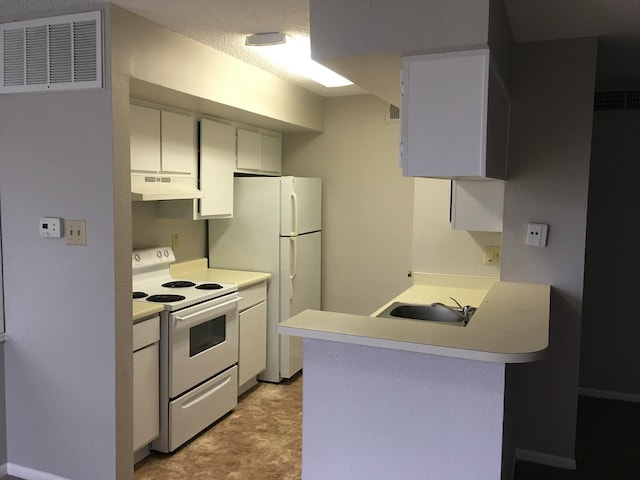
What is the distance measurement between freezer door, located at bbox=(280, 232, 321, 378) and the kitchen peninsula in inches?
80.8

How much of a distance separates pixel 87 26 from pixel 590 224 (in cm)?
369

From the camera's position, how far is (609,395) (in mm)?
4133

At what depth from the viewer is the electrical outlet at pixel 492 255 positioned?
353 centimetres

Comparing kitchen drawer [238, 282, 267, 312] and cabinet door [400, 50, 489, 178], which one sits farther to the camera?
kitchen drawer [238, 282, 267, 312]

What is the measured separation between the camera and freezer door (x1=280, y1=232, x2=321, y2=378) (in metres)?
4.26

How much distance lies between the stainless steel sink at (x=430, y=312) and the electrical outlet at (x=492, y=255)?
2.18 feet

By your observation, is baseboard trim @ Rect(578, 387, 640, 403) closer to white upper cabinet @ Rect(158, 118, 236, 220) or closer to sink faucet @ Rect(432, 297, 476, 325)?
sink faucet @ Rect(432, 297, 476, 325)

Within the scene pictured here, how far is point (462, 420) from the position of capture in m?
1.87

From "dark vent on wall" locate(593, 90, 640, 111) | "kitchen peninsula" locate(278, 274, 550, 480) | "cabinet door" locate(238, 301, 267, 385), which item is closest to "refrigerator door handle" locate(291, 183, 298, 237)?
"cabinet door" locate(238, 301, 267, 385)

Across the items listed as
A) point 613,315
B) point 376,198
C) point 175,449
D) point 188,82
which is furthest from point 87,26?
point 613,315

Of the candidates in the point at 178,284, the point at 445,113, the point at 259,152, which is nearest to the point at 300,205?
the point at 259,152

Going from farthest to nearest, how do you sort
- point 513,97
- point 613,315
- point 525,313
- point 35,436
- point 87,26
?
point 613,315, point 513,97, point 35,436, point 87,26, point 525,313

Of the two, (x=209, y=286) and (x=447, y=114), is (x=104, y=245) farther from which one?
(x=447, y=114)

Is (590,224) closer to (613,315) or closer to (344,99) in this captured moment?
(613,315)
